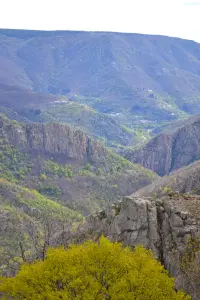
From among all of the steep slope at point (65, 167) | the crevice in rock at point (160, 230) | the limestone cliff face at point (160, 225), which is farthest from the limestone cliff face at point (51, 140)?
the crevice in rock at point (160, 230)

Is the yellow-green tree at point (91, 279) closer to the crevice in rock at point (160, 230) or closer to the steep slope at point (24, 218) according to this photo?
the crevice in rock at point (160, 230)

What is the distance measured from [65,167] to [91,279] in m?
134

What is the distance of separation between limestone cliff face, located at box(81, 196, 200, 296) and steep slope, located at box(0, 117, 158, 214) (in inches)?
3650

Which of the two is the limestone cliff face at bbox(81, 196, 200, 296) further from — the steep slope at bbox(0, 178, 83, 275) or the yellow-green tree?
the steep slope at bbox(0, 178, 83, 275)

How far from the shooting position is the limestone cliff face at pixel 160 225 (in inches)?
1699

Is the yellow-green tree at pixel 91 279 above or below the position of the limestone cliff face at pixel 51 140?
above

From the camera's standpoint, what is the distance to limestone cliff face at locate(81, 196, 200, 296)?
4316 cm

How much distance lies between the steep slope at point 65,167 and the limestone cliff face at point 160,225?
92703 mm

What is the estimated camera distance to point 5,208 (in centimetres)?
11306

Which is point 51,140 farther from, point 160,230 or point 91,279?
point 91,279

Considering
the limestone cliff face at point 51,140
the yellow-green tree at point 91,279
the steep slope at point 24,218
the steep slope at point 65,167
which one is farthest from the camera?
the limestone cliff face at point 51,140

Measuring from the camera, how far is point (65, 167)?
546ft

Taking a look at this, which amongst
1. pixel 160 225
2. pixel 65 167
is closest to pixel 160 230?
pixel 160 225

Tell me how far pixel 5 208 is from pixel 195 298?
267ft
